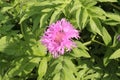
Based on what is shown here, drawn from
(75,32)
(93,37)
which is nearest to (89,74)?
(93,37)

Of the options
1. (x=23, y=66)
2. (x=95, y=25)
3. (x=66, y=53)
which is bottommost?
(x=23, y=66)

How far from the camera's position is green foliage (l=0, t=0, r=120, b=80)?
2289 millimetres

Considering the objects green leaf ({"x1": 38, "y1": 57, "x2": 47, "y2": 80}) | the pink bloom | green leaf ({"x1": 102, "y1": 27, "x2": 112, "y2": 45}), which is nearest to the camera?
the pink bloom

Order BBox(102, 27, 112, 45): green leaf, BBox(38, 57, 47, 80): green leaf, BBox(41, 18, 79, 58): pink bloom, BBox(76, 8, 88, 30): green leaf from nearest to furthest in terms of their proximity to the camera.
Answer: BBox(41, 18, 79, 58): pink bloom → BBox(76, 8, 88, 30): green leaf → BBox(38, 57, 47, 80): green leaf → BBox(102, 27, 112, 45): green leaf

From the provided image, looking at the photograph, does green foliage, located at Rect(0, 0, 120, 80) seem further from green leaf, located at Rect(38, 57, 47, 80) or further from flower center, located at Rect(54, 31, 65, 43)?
flower center, located at Rect(54, 31, 65, 43)

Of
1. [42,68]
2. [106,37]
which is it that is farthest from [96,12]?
[42,68]

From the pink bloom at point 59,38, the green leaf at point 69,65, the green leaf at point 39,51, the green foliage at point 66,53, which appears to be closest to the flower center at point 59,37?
the pink bloom at point 59,38

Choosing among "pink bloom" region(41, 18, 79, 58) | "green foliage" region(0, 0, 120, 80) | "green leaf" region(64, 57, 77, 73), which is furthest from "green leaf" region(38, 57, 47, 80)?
"pink bloom" region(41, 18, 79, 58)

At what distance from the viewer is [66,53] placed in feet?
7.68

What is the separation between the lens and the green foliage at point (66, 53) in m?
2.29

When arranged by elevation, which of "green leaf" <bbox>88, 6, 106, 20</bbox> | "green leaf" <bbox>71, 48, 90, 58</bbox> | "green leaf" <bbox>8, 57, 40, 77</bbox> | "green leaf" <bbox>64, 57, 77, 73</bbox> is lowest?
"green leaf" <bbox>8, 57, 40, 77</bbox>

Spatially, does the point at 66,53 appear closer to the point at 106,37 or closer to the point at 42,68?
the point at 42,68

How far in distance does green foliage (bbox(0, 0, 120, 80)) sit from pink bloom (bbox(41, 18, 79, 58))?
0.09m

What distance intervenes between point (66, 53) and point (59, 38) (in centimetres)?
28
